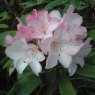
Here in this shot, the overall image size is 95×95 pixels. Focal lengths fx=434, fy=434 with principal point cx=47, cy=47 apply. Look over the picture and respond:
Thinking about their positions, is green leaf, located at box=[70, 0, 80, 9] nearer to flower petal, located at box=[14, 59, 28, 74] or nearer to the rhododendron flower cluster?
the rhododendron flower cluster

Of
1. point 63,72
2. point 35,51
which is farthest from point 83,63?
point 35,51

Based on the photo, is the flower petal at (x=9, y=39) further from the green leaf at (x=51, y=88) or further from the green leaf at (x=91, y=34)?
the green leaf at (x=91, y=34)

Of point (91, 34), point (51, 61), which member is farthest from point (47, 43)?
point (91, 34)

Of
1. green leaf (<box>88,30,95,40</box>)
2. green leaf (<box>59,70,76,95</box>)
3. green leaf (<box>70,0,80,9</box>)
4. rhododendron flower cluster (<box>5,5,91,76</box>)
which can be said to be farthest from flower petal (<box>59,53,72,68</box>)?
green leaf (<box>70,0,80,9</box>)

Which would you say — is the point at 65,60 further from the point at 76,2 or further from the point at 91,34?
the point at 76,2

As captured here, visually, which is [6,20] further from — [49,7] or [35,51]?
[35,51]

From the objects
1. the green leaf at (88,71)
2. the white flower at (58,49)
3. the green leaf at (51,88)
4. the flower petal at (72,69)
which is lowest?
the green leaf at (51,88)

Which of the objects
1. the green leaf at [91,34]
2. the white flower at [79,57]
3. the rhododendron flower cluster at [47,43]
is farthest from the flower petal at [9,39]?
the green leaf at [91,34]
